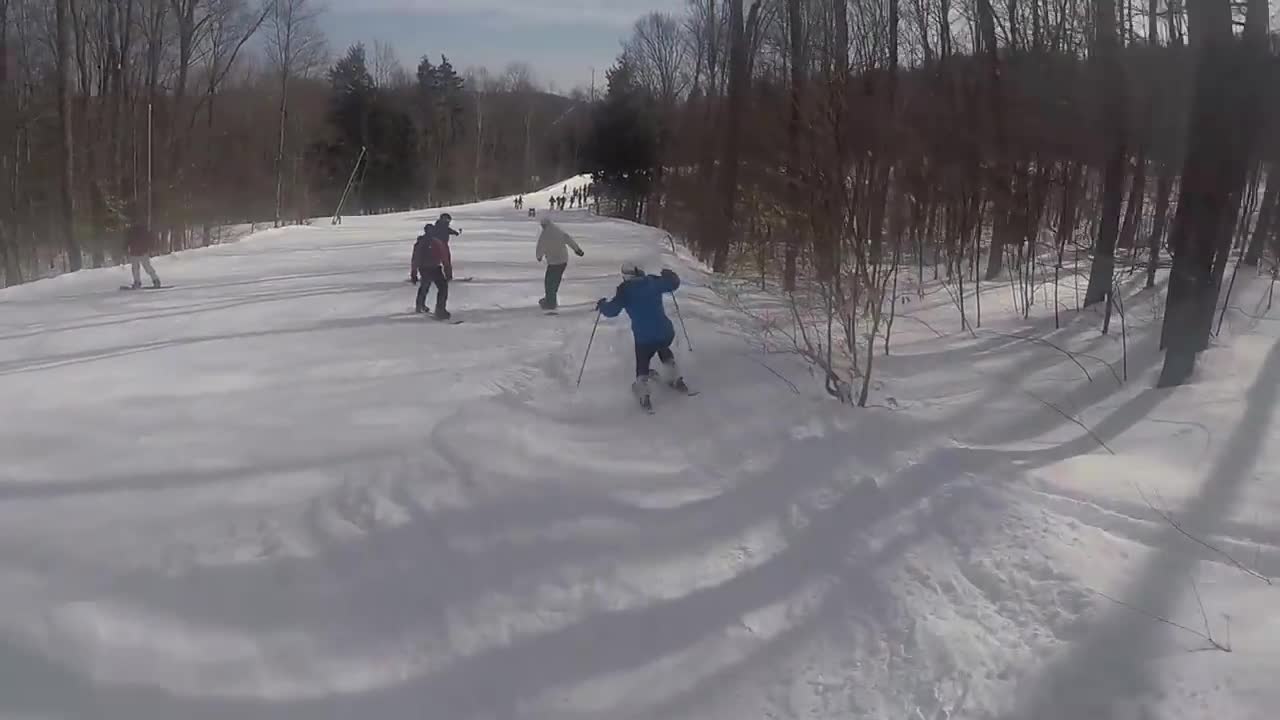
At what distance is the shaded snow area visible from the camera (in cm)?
353

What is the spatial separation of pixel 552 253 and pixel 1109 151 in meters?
8.77

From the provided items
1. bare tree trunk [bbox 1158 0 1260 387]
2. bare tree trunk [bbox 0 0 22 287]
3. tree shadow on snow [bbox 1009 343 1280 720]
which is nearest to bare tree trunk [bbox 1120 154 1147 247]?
bare tree trunk [bbox 1158 0 1260 387]

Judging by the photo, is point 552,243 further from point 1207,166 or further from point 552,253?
point 1207,166

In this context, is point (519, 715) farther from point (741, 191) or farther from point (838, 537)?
point (741, 191)

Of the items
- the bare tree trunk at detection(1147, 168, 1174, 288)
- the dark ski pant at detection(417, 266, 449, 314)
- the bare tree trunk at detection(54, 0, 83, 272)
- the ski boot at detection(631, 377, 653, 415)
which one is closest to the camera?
the ski boot at detection(631, 377, 653, 415)

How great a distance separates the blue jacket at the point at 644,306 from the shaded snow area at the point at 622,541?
62 centimetres

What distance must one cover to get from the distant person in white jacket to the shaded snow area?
132 inches

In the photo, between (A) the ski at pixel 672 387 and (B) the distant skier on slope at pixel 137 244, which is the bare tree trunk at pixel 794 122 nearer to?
(A) the ski at pixel 672 387

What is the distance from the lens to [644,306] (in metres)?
7.38

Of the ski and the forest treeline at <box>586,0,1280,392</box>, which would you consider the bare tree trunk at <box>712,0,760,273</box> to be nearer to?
the forest treeline at <box>586,0,1280,392</box>

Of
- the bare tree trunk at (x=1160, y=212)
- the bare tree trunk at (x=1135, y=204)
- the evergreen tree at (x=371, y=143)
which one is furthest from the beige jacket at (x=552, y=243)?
the evergreen tree at (x=371, y=143)

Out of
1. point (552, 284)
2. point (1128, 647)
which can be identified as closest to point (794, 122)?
point (552, 284)

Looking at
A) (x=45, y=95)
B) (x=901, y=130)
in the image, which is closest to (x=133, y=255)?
(x=901, y=130)

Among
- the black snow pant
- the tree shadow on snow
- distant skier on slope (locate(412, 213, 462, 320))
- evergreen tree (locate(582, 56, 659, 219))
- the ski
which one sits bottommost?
the tree shadow on snow
